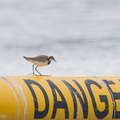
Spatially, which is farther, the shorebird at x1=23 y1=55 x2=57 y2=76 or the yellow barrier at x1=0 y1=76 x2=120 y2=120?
the shorebird at x1=23 y1=55 x2=57 y2=76

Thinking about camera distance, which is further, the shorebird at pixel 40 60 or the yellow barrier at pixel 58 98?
the shorebird at pixel 40 60

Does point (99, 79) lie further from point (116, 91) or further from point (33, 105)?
point (33, 105)

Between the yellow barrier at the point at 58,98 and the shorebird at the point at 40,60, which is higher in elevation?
the shorebird at the point at 40,60

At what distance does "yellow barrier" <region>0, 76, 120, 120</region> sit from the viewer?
1600 cm

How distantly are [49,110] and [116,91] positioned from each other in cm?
232

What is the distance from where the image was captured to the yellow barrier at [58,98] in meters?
16.0

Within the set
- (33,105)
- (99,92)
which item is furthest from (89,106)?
(33,105)

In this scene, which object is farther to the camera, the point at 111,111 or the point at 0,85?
the point at 111,111

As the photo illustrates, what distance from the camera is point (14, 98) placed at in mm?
16016

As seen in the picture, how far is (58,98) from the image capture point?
655 inches

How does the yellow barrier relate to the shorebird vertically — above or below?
below

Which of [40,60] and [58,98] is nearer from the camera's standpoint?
[58,98]

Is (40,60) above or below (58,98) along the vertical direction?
above

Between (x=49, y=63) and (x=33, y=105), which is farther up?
(x=49, y=63)
